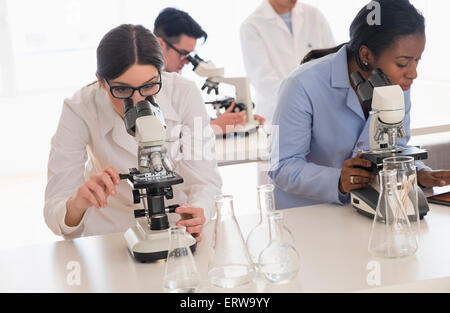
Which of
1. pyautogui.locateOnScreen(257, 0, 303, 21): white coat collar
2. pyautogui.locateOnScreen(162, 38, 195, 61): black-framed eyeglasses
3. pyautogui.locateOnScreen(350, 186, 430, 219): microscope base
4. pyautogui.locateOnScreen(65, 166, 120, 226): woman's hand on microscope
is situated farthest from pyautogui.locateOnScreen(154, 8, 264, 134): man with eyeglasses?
pyautogui.locateOnScreen(65, 166, 120, 226): woman's hand on microscope

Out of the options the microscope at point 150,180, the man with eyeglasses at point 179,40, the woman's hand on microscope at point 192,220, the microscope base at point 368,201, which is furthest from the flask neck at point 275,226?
the man with eyeglasses at point 179,40

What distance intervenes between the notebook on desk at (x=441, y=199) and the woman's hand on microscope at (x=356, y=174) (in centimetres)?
24

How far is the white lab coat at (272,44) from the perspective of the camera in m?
4.40

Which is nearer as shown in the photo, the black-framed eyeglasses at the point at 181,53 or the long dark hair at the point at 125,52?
the long dark hair at the point at 125,52

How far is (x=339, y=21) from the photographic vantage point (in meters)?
7.31

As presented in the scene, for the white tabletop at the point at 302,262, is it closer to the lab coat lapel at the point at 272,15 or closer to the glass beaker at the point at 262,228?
the glass beaker at the point at 262,228

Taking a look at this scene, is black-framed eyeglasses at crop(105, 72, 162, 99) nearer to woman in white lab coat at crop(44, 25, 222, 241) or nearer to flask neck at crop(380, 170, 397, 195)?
woman in white lab coat at crop(44, 25, 222, 241)

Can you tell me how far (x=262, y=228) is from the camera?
156cm

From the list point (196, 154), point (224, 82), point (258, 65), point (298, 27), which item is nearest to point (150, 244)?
point (196, 154)

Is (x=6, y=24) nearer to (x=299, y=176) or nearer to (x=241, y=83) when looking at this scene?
(x=241, y=83)

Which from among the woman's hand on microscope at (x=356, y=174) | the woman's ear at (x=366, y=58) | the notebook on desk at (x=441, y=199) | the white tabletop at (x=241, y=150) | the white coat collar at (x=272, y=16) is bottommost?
the white tabletop at (x=241, y=150)

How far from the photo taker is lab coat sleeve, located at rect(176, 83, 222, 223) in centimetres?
228

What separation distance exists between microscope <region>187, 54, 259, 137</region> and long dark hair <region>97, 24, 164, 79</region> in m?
1.58

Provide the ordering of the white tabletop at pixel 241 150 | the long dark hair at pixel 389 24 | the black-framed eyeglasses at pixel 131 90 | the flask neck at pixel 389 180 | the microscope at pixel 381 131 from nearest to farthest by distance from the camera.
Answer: the flask neck at pixel 389 180 → the microscope at pixel 381 131 → the black-framed eyeglasses at pixel 131 90 → the long dark hair at pixel 389 24 → the white tabletop at pixel 241 150
